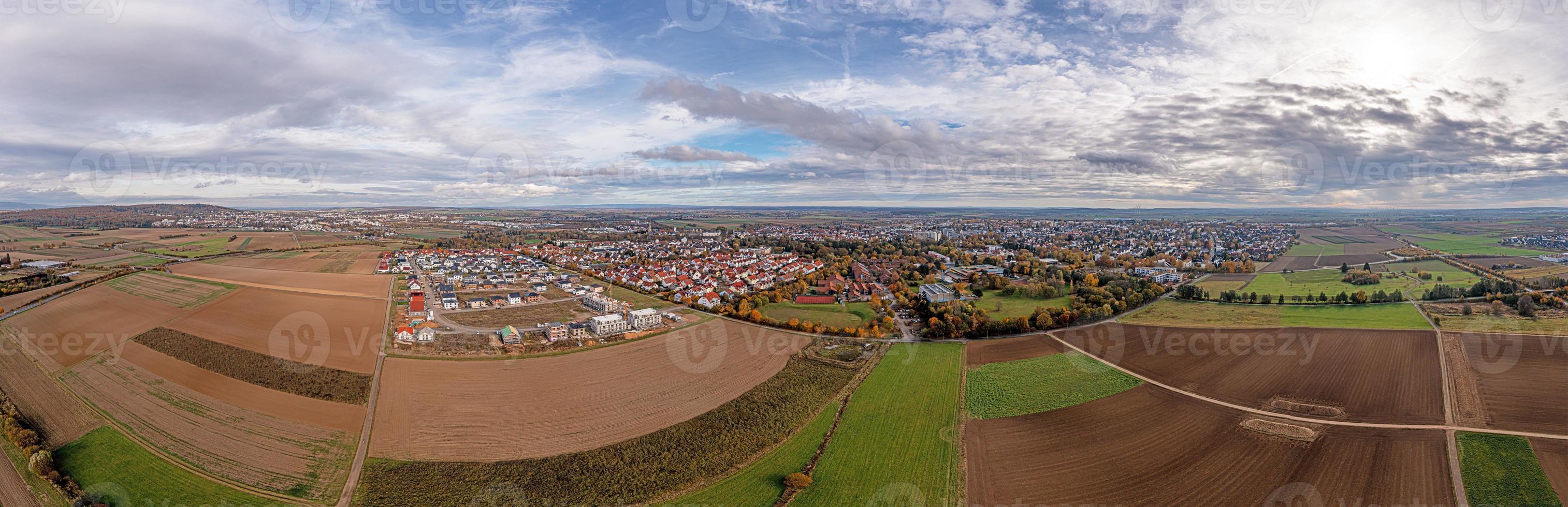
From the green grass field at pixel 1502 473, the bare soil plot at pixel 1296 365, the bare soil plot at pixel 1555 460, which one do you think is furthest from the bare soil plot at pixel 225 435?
the bare soil plot at pixel 1555 460

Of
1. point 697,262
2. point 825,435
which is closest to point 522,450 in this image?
point 825,435

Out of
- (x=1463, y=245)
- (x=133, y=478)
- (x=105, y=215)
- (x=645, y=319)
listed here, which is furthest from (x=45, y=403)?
(x=105, y=215)

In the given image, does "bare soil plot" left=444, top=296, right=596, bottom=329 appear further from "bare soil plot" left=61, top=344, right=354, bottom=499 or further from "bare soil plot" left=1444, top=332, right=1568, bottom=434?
"bare soil plot" left=1444, top=332, right=1568, bottom=434

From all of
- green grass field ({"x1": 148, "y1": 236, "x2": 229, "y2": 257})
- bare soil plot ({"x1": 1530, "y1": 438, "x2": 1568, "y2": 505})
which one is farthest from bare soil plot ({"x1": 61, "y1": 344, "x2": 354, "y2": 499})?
green grass field ({"x1": 148, "y1": 236, "x2": 229, "y2": 257})

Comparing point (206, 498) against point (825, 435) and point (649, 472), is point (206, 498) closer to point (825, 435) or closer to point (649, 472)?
point (649, 472)

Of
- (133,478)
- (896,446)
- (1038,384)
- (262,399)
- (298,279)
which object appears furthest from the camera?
(298,279)

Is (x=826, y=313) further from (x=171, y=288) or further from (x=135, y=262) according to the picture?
(x=135, y=262)
